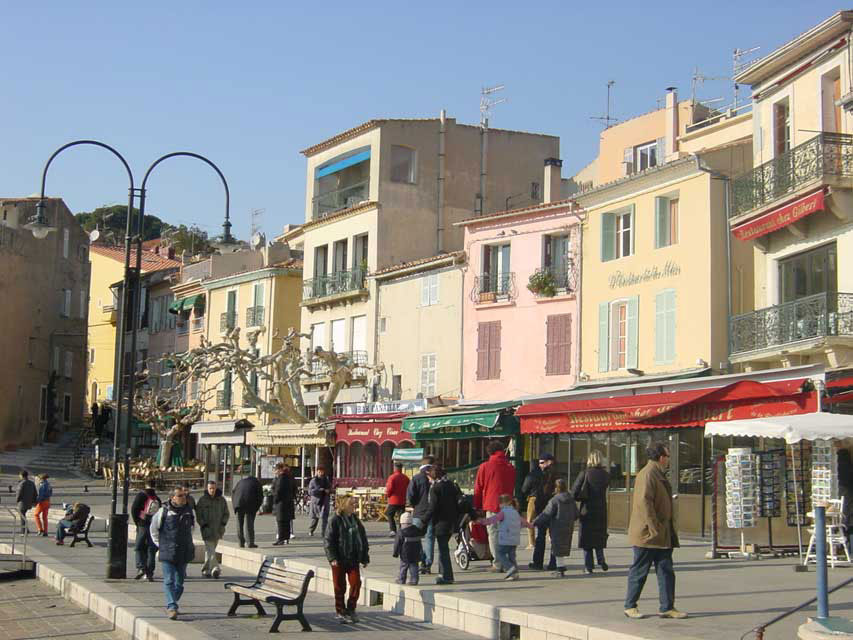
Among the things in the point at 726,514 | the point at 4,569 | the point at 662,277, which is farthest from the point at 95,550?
the point at 662,277

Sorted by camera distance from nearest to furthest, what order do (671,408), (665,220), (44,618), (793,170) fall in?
(44,618)
(671,408)
(793,170)
(665,220)

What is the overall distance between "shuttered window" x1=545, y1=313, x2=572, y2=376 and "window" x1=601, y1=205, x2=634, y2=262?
7.39 feet

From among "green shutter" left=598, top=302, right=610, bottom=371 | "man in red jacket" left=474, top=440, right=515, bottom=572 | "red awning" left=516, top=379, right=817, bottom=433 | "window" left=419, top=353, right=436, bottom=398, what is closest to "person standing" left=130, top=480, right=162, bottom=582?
"man in red jacket" left=474, top=440, right=515, bottom=572

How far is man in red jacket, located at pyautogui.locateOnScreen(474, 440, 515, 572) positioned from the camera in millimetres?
16781

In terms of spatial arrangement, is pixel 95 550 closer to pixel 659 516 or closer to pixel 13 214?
pixel 659 516

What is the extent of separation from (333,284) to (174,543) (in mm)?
30671

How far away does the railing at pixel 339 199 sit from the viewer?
44.6 metres

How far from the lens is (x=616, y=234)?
32562mm

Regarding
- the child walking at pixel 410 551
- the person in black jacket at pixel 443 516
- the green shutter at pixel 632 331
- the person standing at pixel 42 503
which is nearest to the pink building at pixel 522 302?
the green shutter at pixel 632 331

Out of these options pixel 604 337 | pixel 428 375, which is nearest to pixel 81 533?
pixel 604 337

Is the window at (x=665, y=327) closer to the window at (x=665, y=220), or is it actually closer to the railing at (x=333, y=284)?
the window at (x=665, y=220)

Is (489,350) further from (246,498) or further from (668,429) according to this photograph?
(246,498)

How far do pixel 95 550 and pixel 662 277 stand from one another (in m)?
14.8

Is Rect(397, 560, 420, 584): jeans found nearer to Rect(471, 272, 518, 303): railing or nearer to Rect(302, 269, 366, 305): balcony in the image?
Rect(471, 272, 518, 303): railing
